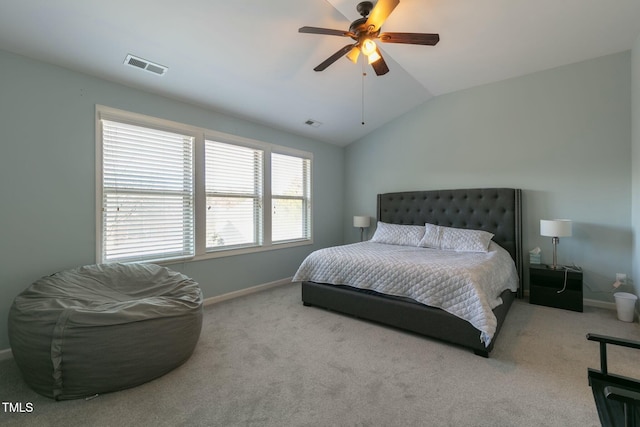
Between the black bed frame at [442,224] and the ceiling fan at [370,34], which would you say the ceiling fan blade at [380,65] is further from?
the black bed frame at [442,224]

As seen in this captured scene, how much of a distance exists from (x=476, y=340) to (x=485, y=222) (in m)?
2.23

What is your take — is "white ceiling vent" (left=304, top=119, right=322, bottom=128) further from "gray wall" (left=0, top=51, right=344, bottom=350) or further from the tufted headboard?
"gray wall" (left=0, top=51, right=344, bottom=350)

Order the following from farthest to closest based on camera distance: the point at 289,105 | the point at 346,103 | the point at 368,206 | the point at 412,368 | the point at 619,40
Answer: the point at 368,206
the point at 346,103
the point at 289,105
the point at 619,40
the point at 412,368

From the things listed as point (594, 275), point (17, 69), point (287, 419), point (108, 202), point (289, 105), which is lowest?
point (287, 419)

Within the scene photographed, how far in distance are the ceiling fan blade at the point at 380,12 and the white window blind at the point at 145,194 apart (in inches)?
94.9

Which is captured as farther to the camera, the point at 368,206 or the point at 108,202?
the point at 368,206

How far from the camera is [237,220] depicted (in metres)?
3.97

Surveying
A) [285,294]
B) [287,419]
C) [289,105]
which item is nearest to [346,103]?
[289,105]

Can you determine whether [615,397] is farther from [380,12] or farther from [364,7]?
[364,7]

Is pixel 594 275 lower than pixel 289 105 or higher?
lower

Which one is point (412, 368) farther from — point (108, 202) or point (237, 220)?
point (108, 202)

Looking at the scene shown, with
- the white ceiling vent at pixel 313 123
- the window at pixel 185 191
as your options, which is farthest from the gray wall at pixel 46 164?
the white ceiling vent at pixel 313 123

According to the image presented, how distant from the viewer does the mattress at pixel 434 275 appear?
7.70 ft

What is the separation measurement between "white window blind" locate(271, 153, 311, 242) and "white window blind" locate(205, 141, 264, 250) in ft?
1.00
